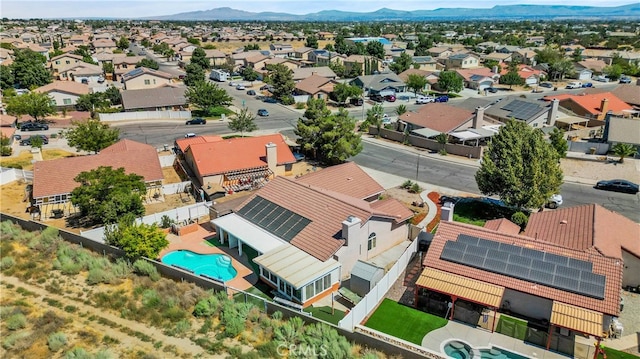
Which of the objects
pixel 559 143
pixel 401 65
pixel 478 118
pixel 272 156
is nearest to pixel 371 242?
pixel 272 156

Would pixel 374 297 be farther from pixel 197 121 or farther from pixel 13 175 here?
pixel 197 121

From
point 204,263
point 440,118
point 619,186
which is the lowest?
point 204,263

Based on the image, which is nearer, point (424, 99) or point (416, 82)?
point (424, 99)

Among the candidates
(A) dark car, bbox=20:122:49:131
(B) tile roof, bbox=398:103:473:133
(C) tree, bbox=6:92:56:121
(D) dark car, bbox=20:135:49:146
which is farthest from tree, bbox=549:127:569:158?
(C) tree, bbox=6:92:56:121

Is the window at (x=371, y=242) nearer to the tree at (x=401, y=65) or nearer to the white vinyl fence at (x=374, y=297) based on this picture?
the white vinyl fence at (x=374, y=297)

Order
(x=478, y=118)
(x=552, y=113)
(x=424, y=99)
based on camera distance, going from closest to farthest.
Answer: (x=478, y=118) → (x=552, y=113) → (x=424, y=99)

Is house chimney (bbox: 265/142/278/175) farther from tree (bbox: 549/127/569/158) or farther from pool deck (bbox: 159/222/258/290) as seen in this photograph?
tree (bbox: 549/127/569/158)

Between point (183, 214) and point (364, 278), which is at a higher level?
point (364, 278)
